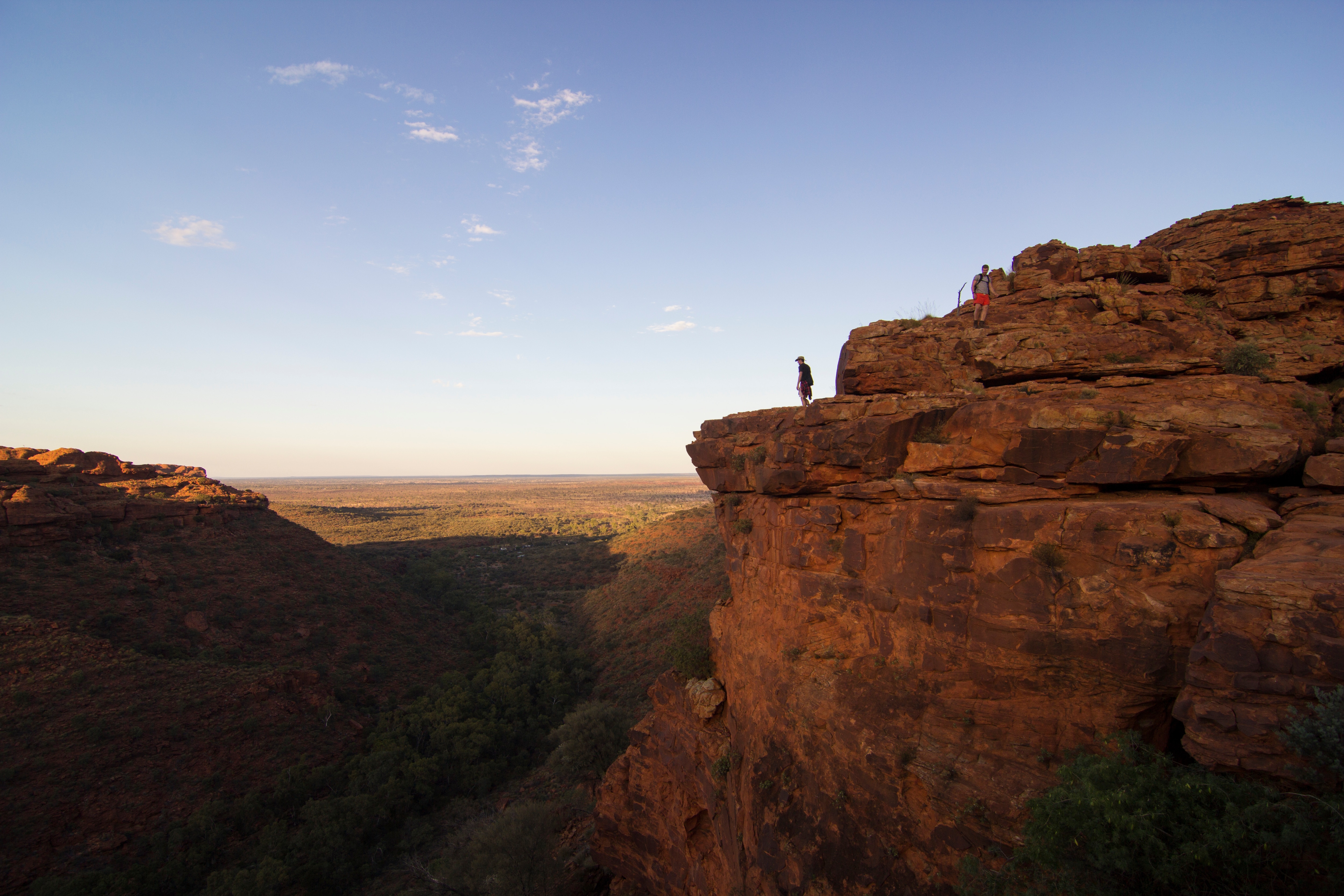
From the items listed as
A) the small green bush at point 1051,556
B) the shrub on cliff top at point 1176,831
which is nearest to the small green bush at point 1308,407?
the small green bush at point 1051,556

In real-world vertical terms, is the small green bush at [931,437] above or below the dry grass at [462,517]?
above

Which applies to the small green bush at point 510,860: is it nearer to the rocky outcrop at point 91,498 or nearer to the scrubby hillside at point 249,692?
the scrubby hillside at point 249,692

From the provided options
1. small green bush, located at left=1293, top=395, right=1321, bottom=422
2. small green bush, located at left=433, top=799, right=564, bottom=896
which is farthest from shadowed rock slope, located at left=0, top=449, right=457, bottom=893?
small green bush, located at left=1293, top=395, right=1321, bottom=422

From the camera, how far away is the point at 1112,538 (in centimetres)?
754

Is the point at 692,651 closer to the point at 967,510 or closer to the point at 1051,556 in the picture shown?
the point at 967,510

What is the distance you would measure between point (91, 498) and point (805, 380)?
46730mm

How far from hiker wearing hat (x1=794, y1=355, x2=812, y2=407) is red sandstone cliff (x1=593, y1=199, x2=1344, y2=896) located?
204cm

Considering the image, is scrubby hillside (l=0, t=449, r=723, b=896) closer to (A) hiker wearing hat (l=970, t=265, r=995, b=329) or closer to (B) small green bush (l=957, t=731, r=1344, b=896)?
(B) small green bush (l=957, t=731, r=1344, b=896)

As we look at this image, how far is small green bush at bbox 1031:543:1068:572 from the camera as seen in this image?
25.8 ft

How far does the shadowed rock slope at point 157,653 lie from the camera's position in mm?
20531

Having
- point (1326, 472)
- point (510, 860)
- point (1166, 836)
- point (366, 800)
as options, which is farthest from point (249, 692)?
point (1326, 472)

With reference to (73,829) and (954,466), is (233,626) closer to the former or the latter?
(73,829)

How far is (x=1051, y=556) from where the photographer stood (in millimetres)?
7910

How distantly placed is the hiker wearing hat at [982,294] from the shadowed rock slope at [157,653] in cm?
3348
